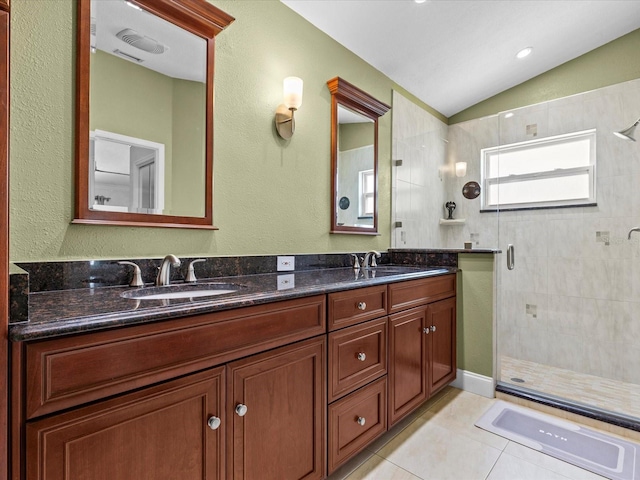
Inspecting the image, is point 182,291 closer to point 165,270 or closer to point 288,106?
point 165,270

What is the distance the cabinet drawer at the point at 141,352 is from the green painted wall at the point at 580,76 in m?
3.53

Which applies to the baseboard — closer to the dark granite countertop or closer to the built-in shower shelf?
the built-in shower shelf

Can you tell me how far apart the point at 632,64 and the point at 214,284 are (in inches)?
151

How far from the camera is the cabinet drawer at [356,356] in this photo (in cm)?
141

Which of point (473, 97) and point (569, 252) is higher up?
point (473, 97)

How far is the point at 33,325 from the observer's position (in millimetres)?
710

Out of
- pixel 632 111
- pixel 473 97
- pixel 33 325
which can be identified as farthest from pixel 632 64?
pixel 33 325

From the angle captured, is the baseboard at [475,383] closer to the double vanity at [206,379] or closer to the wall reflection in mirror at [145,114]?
the double vanity at [206,379]

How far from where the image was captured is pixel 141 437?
861mm

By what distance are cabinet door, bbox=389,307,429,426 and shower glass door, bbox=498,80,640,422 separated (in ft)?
→ 2.60

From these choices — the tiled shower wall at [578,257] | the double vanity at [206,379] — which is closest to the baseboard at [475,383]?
the tiled shower wall at [578,257]

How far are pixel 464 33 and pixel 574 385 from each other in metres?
2.73

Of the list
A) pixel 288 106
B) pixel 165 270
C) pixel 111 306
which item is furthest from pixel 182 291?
pixel 288 106

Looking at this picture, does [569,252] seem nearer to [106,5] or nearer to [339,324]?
[339,324]
